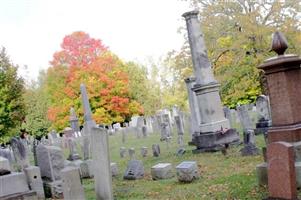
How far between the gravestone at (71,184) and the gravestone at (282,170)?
2.99m

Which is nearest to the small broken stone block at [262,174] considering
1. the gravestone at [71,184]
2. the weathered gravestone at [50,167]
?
the gravestone at [71,184]

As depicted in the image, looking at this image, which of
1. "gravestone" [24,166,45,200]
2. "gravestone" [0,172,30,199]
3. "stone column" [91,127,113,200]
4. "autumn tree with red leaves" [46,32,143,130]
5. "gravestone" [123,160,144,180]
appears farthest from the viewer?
"autumn tree with red leaves" [46,32,143,130]

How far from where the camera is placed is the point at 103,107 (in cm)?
4391

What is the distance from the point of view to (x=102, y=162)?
24.7ft

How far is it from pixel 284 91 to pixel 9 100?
24670mm

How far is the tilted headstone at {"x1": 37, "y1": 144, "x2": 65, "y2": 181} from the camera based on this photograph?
987 cm

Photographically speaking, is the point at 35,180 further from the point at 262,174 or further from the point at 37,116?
the point at 37,116

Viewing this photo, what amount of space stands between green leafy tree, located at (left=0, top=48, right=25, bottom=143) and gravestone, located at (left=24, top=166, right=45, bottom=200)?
19378 mm

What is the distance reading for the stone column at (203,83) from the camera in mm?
14164

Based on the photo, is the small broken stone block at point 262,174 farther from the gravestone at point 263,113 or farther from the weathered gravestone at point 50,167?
the gravestone at point 263,113

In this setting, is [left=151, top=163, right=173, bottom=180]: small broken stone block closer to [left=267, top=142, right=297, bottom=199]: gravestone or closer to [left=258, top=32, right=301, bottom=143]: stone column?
[left=258, top=32, right=301, bottom=143]: stone column

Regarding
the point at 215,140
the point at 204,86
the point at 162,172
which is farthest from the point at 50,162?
the point at 204,86

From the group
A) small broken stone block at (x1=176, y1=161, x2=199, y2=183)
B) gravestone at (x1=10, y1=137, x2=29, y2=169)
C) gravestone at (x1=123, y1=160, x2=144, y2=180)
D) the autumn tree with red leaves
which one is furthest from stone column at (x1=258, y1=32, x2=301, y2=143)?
the autumn tree with red leaves

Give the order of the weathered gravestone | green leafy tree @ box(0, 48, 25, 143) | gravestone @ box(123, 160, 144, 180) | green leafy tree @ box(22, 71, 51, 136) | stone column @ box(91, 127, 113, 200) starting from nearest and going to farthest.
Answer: stone column @ box(91, 127, 113, 200) → the weathered gravestone → gravestone @ box(123, 160, 144, 180) → green leafy tree @ box(0, 48, 25, 143) → green leafy tree @ box(22, 71, 51, 136)
